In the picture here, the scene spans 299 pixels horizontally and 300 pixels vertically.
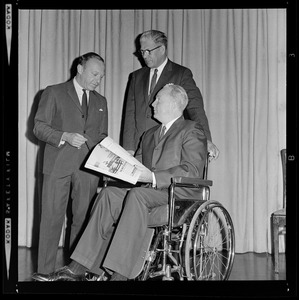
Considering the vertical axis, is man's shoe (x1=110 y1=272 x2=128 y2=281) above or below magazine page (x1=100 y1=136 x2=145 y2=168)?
below

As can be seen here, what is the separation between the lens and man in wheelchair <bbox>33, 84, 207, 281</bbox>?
255 cm

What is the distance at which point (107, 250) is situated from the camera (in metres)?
2.71

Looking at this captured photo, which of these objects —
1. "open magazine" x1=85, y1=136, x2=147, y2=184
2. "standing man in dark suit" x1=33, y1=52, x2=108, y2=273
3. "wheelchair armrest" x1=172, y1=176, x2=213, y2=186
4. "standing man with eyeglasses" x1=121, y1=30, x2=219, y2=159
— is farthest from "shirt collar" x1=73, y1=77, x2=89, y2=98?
"wheelchair armrest" x1=172, y1=176, x2=213, y2=186

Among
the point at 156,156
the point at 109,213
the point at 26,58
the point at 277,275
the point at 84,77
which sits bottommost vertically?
the point at 277,275

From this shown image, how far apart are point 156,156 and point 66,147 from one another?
0.57 meters

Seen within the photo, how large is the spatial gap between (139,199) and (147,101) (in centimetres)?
90

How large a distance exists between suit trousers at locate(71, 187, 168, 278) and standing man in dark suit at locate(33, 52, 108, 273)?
0.45 metres

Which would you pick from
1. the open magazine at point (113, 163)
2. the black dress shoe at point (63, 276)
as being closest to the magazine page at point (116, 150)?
the open magazine at point (113, 163)

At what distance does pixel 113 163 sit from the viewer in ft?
8.53

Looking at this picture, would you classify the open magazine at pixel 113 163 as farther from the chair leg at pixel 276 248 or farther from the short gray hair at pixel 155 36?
the chair leg at pixel 276 248

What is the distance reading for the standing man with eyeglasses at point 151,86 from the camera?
3.21 meters

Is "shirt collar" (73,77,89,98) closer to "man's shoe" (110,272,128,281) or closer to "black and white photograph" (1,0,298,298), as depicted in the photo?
"black and white photograph" (1,0,298,298)
